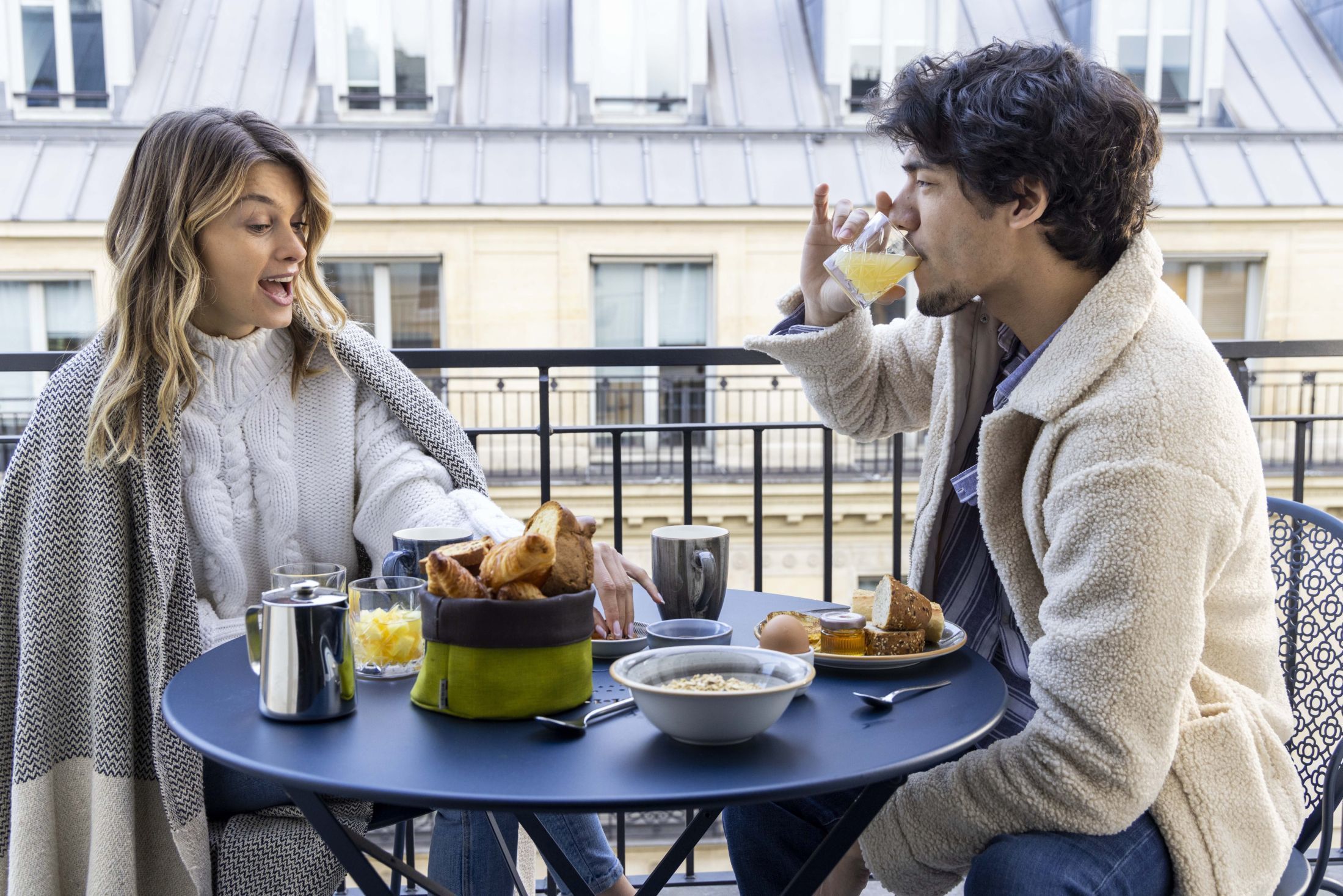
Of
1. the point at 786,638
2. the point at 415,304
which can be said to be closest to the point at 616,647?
the point at 786,638

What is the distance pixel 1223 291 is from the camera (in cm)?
1048

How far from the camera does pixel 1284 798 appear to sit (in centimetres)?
126

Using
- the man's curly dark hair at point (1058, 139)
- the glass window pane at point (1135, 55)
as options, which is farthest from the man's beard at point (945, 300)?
the glass window pane at point (1135, 55)

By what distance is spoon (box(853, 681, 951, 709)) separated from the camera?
1.11m

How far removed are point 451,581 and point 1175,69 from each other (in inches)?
437

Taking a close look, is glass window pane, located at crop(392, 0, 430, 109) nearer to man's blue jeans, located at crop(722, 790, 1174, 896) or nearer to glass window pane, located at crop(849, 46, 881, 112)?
glass window pane, located at crop(849, 46, 881, 112)

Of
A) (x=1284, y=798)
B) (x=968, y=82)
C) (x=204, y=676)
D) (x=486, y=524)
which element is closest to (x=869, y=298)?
(x=968, y=82)

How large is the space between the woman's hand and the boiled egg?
196mm

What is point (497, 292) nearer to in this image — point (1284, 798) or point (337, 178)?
point (337, 178)

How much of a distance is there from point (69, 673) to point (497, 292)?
8469 millimetres

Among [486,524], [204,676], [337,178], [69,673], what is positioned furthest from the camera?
[337,178]

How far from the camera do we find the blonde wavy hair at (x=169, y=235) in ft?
5.24

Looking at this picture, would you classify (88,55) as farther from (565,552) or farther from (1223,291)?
(565,552)

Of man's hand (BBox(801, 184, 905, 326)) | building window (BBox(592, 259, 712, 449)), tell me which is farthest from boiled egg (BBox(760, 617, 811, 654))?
building window (BBox(592, 259, 712, 449))
